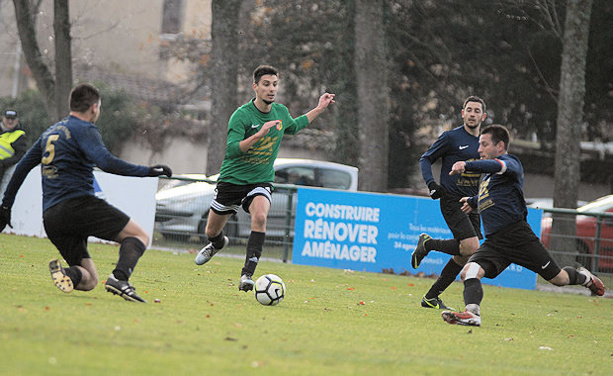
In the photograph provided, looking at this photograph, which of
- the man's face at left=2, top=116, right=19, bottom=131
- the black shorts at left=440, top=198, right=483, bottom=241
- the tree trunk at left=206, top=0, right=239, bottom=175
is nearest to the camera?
the black shorts at left=440, top=198, right=483, bottom=241

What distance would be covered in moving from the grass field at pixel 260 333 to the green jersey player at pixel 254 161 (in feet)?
2.21

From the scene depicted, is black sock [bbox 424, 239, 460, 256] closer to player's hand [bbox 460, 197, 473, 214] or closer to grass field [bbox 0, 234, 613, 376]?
player's hand [bbox 460, 197, 473, 214]

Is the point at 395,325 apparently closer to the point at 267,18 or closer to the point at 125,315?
the point at 125,315

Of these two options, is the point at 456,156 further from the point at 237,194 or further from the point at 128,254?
the point at 128,254

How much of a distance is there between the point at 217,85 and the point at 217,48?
Answer: 2.71 ft

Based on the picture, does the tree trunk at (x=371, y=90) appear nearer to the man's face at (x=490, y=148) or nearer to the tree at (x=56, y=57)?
the tree at (x=56, y=57)

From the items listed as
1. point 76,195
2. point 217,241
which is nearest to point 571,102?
point 217,241

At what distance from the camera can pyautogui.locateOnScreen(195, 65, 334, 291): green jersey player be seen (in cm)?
975

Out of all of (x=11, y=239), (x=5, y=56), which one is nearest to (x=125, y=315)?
(x=11, y=239)

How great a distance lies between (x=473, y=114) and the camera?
10.4 meters

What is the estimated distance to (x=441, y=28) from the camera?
87.7 feet

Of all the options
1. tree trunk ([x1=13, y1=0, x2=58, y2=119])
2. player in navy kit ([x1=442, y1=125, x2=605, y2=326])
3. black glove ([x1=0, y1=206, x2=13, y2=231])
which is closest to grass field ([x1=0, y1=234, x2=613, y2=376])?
player in navy kit ([x1=442, y1=125, x2=605, y2=326])

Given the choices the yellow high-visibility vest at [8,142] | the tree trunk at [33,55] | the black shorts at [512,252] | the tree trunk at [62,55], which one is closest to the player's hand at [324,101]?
the black shorts at [512,252]

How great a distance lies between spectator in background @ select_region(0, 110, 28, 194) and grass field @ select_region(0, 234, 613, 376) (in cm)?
663
